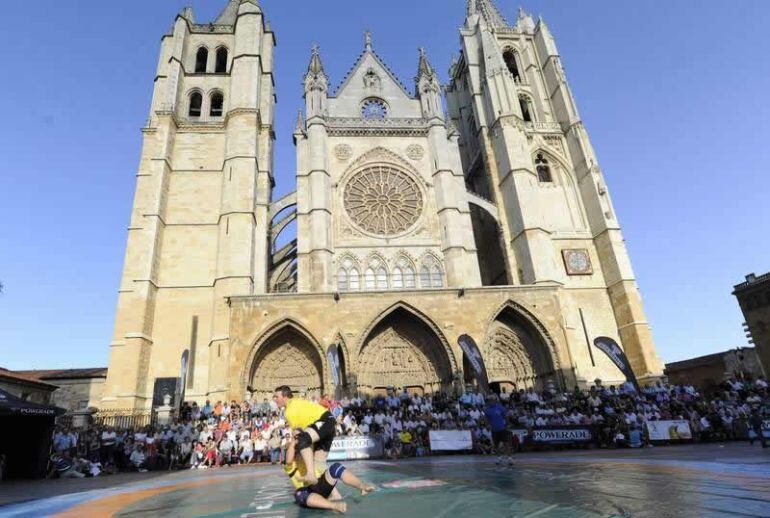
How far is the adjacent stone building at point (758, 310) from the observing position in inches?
1038

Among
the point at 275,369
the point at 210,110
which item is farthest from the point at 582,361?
the point at 210,110

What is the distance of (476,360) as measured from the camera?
1397 centimetres

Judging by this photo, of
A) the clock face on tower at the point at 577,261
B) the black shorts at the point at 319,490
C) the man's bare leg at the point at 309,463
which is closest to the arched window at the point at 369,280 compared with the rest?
the clock face on tower at the point at 577,261

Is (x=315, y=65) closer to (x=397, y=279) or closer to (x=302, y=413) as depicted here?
(x=397, y=279)

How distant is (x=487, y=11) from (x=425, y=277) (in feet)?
73.5

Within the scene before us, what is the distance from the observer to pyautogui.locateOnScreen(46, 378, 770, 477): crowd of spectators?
10766mm

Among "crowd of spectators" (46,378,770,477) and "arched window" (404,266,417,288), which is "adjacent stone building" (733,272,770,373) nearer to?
"crowd of spectators" (46,378,770,477)

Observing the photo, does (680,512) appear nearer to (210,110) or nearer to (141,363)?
(141,363)

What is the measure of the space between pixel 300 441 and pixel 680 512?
253cm

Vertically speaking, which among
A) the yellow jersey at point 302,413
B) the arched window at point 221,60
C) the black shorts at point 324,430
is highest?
the arched window at point 221,60

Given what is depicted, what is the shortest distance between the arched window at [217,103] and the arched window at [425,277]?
13.9 meters

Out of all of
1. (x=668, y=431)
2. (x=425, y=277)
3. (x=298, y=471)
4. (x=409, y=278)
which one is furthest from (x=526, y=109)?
(x=298, y=471)

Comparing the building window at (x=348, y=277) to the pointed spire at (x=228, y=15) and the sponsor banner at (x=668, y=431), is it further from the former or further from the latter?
the pointed spire at (x=228, y=15)

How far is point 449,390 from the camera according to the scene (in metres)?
16.1
